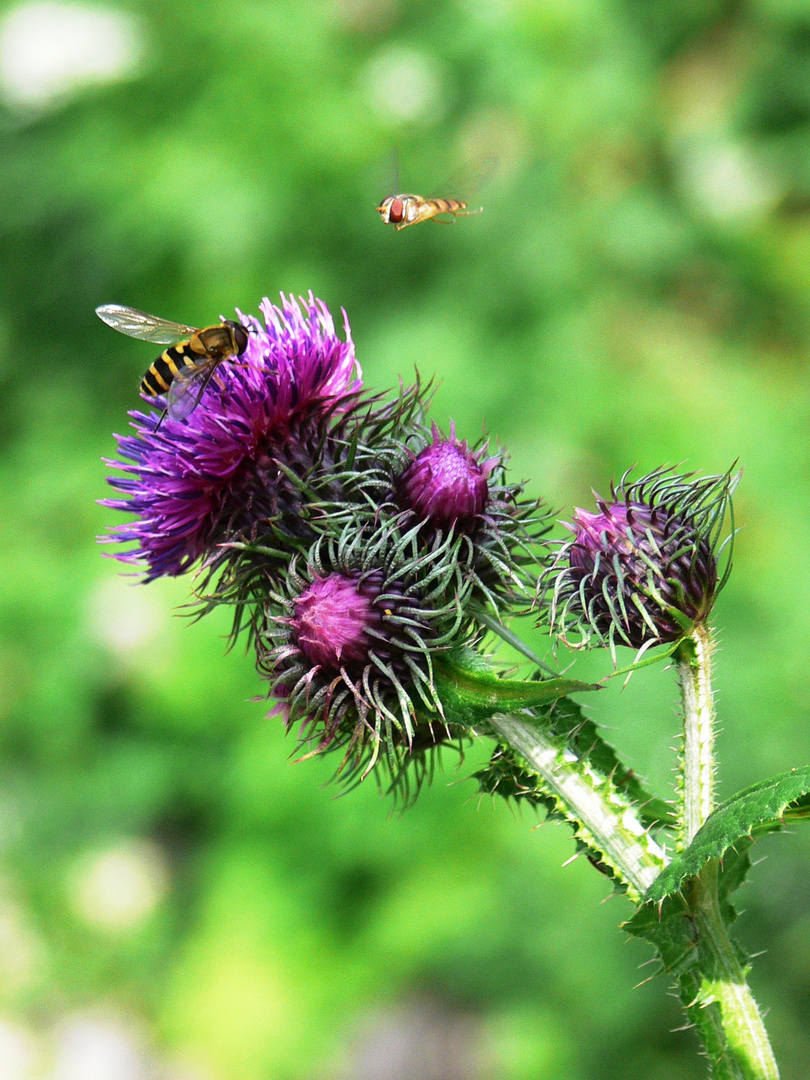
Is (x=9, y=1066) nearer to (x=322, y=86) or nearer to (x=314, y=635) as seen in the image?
(x=314, y=635)

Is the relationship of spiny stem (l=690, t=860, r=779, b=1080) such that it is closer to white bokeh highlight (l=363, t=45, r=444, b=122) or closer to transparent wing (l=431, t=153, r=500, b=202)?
transparent wing (l=431, t=153, r=500, b=202)

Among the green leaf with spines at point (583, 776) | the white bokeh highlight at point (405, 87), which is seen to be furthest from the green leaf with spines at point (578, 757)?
the white bokeh highlight at point (405, 87)

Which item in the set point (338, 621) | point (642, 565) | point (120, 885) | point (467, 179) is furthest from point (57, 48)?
point (642, 565)

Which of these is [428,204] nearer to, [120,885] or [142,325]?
[142,325]

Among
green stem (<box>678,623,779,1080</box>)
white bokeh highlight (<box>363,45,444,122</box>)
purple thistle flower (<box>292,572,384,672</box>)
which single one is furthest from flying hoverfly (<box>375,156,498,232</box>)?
white bokeh highlight (<box>363,45,444,122</box>)

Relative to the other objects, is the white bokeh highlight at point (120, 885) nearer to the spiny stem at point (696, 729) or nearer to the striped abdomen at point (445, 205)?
the striped abdomen at point (445, 205)
